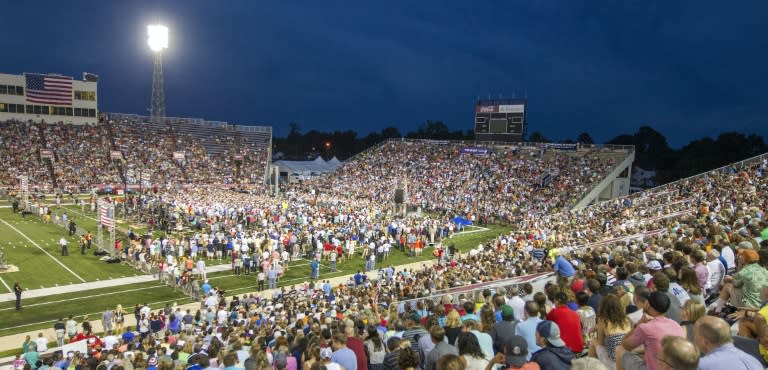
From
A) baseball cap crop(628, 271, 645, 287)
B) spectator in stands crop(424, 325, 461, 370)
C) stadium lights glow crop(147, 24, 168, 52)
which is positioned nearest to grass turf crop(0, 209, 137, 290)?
spectator in stands crop(424, 325, 461, 370)

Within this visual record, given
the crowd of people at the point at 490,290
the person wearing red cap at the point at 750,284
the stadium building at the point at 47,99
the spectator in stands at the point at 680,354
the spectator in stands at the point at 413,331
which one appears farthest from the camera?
the stadium building at the point at 47,99

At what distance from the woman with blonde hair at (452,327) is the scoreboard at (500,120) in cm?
4293

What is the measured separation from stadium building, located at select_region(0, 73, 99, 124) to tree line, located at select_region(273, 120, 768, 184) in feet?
164

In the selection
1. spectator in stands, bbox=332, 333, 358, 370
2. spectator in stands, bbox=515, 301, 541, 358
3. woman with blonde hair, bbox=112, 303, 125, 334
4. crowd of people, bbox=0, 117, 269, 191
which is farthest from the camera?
crowd of people, bbox=0, 117, 269, 191

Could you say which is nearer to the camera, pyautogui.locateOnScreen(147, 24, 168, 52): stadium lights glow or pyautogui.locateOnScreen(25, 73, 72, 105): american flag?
pyautogui.locateOnScreen(147, 24, 168, 52): stadium lights glow

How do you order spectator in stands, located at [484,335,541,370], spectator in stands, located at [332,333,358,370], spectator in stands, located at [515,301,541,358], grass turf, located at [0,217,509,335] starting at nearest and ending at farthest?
spectator in stands, located at [484,335,541,370], spectator in stands, located at [515,301,541,358], spectator in stands, located at [332,333,358,370], grass turf, located at [0,217,509,335]

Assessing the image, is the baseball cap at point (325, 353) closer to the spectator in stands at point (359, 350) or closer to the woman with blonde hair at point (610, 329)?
the spectator in stands at point (359, 350)

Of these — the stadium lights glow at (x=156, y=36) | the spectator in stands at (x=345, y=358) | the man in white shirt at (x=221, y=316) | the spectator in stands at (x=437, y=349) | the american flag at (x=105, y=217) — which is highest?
the stadium lights glow at (x=156, y=36)

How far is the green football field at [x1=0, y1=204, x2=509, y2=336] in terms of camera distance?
16266 mm

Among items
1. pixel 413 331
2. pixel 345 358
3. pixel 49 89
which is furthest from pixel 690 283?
pixel 49 89

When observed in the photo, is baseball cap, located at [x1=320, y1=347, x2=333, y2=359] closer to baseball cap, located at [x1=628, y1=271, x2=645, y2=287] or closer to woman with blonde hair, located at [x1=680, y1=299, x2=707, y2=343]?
woman with blonde hair, located at [x1=680, y1=299, x2=707, y2=343]

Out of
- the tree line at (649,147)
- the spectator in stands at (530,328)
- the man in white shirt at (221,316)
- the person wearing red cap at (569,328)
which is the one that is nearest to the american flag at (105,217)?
the man in white shirt at (221,316)

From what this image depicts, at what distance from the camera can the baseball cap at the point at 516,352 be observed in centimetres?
402

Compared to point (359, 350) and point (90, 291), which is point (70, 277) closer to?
point (90, 291)
